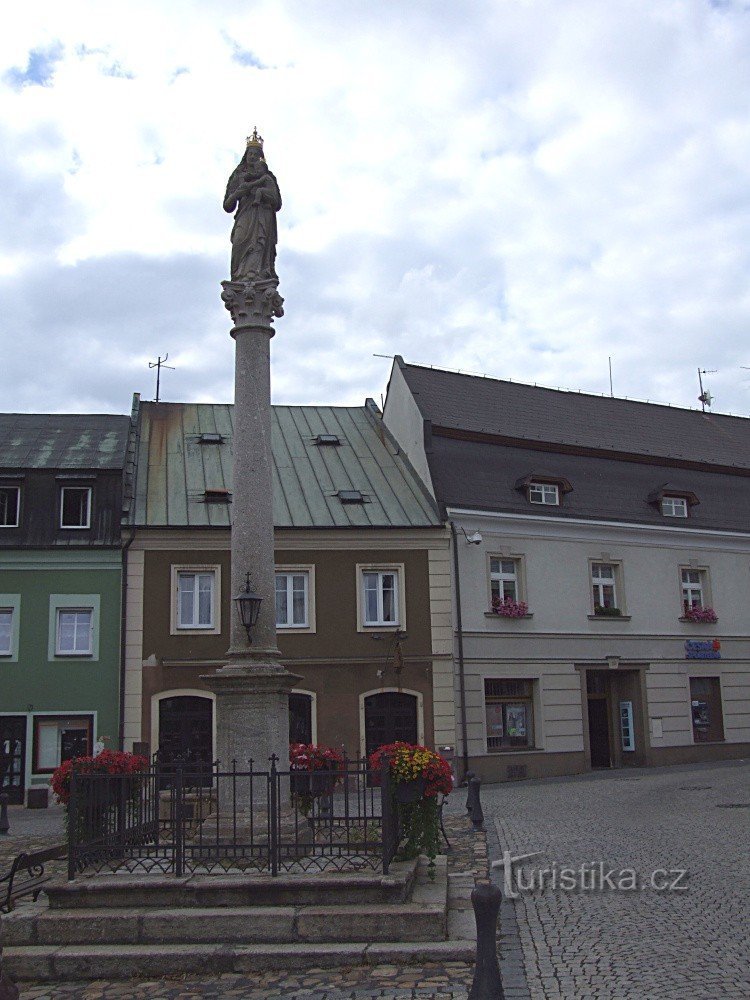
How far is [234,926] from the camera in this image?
852 centimetres

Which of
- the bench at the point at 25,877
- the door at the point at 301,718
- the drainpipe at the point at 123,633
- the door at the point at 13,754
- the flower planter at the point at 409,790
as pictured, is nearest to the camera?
the bench at the point at 25,877

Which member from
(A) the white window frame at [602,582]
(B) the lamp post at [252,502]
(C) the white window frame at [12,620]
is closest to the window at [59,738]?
(C) the white window frame at [12,620]

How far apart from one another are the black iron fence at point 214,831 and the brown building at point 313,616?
44.5 feet

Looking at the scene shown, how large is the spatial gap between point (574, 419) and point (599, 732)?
9.90 m

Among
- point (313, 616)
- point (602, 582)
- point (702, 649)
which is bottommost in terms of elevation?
point (702, 649)

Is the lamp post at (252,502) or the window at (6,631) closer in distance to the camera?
the lamp post at (252,502)

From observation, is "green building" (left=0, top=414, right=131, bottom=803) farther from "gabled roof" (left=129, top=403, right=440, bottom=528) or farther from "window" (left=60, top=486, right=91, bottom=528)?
"gabled roof" (left=129, top=403, right=440, bottom=528)

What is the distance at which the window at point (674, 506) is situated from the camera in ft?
99.6

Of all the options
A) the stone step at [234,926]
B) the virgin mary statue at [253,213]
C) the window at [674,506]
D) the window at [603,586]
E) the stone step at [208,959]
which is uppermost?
the virgin mary statue at [253,213]

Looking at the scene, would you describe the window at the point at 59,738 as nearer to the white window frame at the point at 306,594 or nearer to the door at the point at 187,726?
the door at the point at 187,726

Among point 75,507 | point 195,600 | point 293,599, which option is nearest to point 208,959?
point 195,600

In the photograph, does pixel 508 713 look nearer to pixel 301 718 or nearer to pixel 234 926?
pixel 301 718

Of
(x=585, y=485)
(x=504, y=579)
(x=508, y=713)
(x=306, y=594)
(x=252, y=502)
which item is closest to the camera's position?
(x=252, y=502)

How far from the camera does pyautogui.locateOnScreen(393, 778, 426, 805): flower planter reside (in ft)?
33.6
